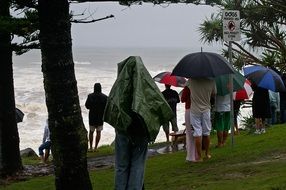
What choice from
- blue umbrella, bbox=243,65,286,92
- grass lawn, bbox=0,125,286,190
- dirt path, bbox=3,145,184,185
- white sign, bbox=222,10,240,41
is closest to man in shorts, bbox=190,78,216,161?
grass lawn, bbox=0,125,286,190

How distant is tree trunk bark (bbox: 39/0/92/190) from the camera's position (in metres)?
6.70

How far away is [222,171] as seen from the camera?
8359 mm

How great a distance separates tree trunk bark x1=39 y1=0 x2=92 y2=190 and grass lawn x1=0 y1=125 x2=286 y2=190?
154cm

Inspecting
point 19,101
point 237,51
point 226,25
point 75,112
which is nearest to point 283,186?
point 75,112

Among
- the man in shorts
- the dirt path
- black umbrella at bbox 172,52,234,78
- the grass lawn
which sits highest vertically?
black umbrella at bbox 172,52,234,78

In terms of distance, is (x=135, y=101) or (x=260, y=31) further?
(x=260, y=31)

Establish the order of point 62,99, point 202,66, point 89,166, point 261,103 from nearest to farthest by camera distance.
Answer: point 62,99
point 202,66
point 89,166
point 261,103

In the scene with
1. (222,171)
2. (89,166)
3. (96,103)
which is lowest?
(89,166)

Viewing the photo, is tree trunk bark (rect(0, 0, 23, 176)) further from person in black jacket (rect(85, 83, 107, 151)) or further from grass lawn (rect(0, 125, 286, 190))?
person in black jacket (rect(85, 83, 107, 151))

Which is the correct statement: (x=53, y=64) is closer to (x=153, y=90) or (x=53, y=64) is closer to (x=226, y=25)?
(x=153, y=90)

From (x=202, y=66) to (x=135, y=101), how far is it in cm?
320

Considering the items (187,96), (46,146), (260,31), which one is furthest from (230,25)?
(260,31)

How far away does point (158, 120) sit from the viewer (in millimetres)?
6156

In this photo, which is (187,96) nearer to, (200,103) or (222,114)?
(200,103)
